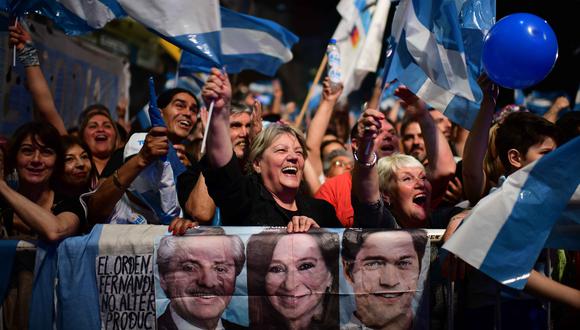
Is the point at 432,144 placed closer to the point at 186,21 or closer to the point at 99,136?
the point at 186,21

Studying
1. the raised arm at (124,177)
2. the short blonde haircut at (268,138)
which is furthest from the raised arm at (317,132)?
the raised arm at (124,177)

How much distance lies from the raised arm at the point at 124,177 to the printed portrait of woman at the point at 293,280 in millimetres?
845

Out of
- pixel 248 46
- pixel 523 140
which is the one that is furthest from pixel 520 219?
pixel 248 46

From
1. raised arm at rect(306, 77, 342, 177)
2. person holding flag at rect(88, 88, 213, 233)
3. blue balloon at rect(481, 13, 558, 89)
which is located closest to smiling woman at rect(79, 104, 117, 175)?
person holding flag at rect(88, 88, 213, 233)

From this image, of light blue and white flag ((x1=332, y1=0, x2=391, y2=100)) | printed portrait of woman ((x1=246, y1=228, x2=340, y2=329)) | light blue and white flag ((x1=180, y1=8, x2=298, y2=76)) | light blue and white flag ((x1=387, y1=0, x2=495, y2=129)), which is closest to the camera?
printed portrait of woman ((x1=246, y1=228, x2=340, y2=329))

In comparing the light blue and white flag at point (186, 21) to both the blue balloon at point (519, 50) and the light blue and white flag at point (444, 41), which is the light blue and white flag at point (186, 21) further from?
the blue balloon at point (519, 50)

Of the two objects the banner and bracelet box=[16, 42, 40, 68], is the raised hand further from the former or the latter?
bracelet box=[16, 42, 40, 68]

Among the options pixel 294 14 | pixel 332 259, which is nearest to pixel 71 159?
pixel 332 259

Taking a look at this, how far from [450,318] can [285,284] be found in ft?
2.60

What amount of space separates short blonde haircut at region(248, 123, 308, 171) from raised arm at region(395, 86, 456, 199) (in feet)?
3.09

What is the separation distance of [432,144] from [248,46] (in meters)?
2.33

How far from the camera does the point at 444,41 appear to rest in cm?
475

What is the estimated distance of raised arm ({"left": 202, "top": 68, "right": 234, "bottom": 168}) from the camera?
3.73m

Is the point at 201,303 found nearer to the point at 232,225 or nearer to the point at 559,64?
the point at 232,225
